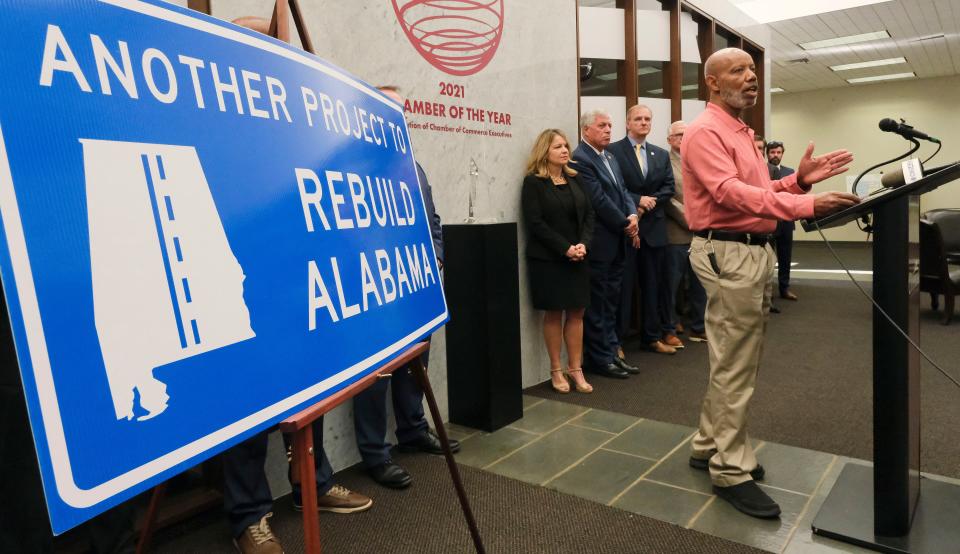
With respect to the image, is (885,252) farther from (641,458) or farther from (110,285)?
(110,285)

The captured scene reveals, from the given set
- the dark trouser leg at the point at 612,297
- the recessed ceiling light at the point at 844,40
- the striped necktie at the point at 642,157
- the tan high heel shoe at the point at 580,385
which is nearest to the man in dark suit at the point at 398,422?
the tan high heel shoe at the point at 580,385

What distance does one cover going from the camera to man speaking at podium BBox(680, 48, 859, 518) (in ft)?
6.56

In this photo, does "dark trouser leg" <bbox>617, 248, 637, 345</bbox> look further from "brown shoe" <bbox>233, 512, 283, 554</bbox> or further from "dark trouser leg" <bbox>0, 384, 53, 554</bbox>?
"dark trouser leg" <bbox>0, 384, 53, 554</bbox>

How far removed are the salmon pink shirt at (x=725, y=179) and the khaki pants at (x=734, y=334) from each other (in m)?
0.08

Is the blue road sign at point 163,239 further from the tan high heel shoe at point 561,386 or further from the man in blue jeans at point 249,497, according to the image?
the tan high heel shoe at point 561,386

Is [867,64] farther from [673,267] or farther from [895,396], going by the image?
[895,396]

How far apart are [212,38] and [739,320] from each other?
1.73 m

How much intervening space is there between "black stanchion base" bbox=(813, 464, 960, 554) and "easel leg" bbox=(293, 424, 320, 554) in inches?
63.1

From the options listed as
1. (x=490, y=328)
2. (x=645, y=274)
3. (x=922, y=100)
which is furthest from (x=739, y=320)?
(x=922, y=100)

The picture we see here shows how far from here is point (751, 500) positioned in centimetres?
200

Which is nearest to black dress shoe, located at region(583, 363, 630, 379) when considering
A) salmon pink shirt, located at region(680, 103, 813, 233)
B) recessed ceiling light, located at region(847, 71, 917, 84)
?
salmon pink shirt, located at region(680, 103, 813, 233)

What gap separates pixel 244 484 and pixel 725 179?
1742 millimetres

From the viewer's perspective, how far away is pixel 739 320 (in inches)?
79.3

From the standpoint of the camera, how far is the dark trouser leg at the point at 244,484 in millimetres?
1831
